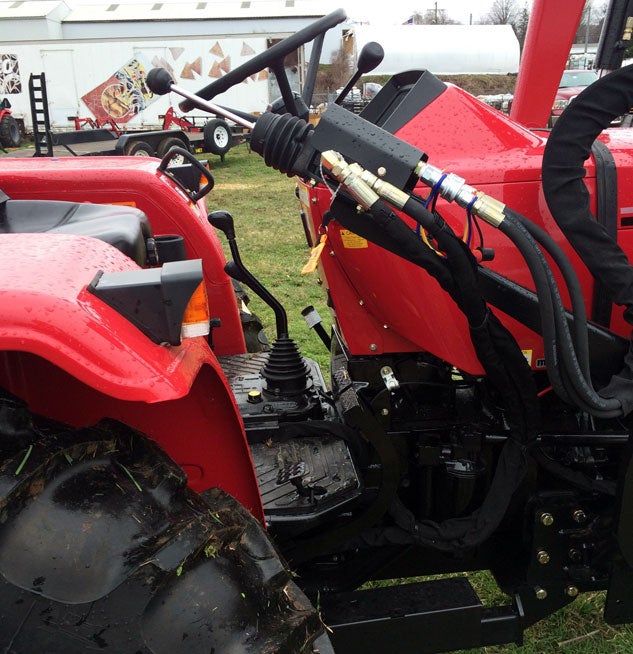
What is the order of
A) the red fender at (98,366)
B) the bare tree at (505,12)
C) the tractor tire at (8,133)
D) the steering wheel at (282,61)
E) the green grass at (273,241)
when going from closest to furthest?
the red fender at (98,366) < the steering wheel at (282,61) < the green grass at (273,241) < the tractor tire at (8,133) < the bare tree at (505,12)

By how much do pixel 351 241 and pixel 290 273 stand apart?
178 inches

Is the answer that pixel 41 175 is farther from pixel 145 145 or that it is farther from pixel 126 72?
pixel 126 72

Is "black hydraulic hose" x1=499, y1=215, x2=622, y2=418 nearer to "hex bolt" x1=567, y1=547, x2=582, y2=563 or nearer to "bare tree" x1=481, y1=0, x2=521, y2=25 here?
"hex bolt" x1=567, y1=547, x2=582, y2=563

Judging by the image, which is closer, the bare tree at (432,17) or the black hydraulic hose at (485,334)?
the black hydraulic hose at (485,334)

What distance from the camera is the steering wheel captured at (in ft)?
5.34

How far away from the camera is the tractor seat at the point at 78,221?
1.64 meters

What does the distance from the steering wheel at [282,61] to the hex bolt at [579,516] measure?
1200 mm

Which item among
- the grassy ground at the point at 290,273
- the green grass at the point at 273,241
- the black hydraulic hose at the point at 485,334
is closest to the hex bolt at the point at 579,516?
the black hydraulic hose at the point at 485,334

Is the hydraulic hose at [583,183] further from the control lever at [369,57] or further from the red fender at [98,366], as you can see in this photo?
the red fender at [98,366]

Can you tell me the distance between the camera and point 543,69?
1.95m

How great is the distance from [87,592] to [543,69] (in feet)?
5.71

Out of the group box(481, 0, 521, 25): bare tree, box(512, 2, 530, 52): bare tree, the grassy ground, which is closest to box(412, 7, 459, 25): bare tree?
box(481, 0, 521, 25): bare tree

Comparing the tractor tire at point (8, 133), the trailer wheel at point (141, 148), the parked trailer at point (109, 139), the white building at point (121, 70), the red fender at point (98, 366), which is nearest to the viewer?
the red fender at point (98, 366)

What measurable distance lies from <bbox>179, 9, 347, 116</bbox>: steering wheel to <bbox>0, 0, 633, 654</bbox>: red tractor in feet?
0.03
